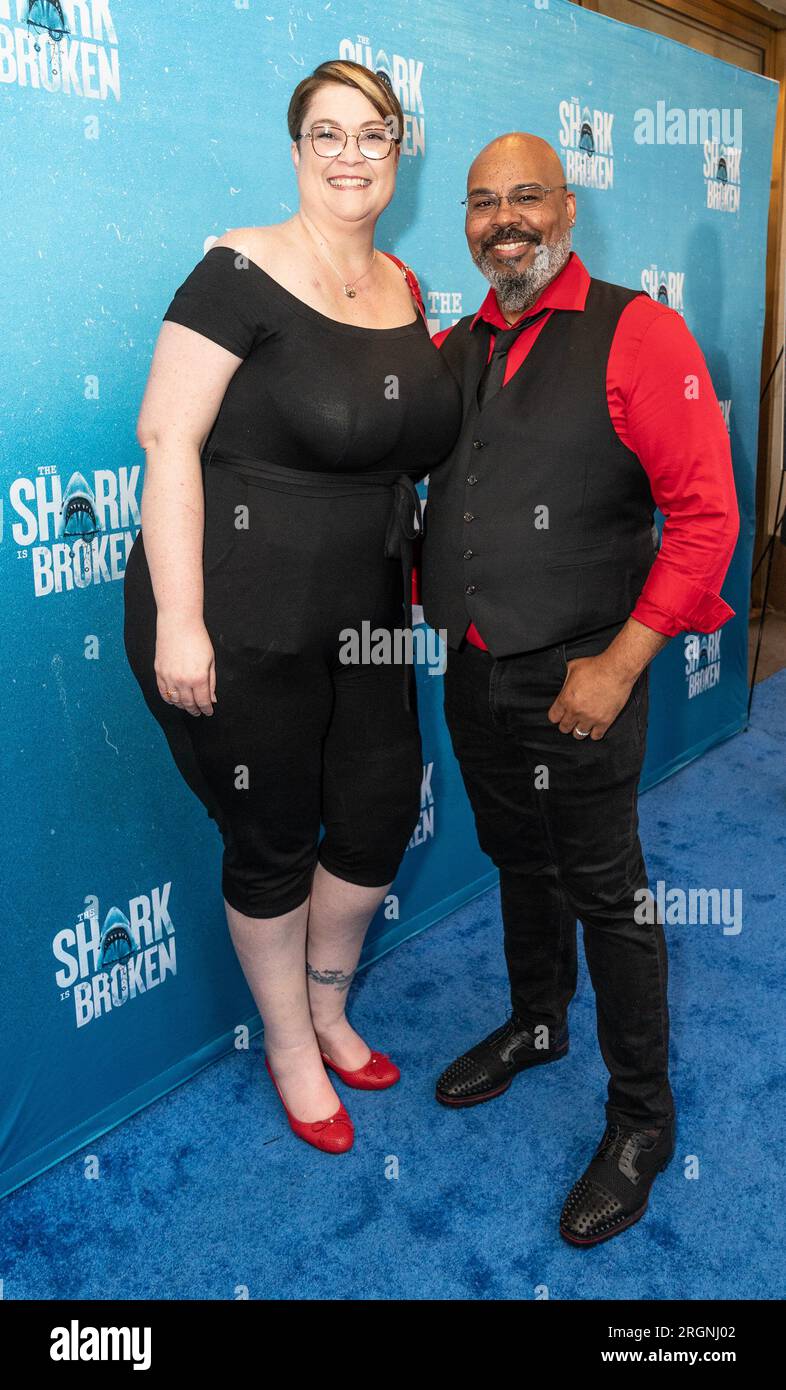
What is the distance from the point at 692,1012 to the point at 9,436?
1734mm

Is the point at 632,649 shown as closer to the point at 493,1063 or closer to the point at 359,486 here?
the point at 359,486

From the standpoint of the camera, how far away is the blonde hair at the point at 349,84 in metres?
1.46

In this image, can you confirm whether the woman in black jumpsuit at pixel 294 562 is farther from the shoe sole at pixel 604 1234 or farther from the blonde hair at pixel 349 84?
the shoe sole at pixel 604 1234

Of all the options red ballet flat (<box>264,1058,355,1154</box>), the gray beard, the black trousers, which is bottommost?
red ballet flat (<box>264,1058,355,1154</box>)

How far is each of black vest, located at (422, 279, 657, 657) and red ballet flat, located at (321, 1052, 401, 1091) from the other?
3.09 feet

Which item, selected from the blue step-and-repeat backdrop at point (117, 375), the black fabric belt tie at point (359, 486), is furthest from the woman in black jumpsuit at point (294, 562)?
the blue step-and-repeat backdrop at point (117, 375)

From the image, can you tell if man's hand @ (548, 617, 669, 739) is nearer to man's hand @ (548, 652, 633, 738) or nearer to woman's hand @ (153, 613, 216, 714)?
man's hand @ (548, 652, 633, 738)

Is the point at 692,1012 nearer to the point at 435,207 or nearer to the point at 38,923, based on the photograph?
the point at 38,923

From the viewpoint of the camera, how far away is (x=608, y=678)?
5.03ft

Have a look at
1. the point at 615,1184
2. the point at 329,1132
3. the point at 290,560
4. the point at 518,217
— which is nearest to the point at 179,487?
the point at 290,560

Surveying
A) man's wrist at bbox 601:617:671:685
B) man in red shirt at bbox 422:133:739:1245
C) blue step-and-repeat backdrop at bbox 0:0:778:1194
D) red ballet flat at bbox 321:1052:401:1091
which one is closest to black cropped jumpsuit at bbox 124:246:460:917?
man in red shirt at bbox 422:133:739:1245

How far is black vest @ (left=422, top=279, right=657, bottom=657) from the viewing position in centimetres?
152

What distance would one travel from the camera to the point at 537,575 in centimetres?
156

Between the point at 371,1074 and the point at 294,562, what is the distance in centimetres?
106
